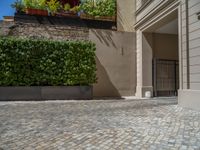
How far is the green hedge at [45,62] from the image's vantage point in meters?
11.7

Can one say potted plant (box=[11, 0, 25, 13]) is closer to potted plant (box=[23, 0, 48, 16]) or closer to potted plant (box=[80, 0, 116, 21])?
potted plant (box=[23, 0, 48, 16])

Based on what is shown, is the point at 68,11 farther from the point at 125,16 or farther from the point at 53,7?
the point at 125,16

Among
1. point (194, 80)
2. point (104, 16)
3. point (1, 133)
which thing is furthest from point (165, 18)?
point (1, 133)

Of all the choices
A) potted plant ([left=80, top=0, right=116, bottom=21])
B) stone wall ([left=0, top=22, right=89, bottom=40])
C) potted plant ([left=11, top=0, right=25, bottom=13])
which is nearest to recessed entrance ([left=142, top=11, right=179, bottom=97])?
potted plant ([left=80, top=0, right=116, bottom=21])

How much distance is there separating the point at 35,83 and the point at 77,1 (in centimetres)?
578

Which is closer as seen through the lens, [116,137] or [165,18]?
[116,137]

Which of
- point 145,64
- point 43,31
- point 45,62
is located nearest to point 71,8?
point 43,31

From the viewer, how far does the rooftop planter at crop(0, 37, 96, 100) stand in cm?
1168

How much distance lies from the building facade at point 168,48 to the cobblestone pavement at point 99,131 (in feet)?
5.59

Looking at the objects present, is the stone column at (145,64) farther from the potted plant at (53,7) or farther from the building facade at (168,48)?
the potted plant at (53,7)

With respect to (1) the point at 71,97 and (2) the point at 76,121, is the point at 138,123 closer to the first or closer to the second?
(2) the point at 76,121

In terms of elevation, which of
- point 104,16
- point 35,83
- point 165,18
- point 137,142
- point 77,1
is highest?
point 77,1

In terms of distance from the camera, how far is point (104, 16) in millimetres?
14703

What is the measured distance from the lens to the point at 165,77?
48.2 ft
